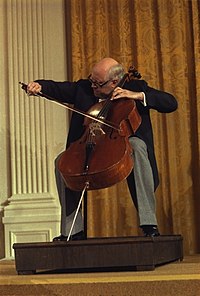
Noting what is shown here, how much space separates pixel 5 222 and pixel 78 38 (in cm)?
119

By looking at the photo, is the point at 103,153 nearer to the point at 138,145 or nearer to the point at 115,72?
the point at 138,145

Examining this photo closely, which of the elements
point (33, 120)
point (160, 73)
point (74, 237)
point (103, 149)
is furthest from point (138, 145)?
point (33, 120)

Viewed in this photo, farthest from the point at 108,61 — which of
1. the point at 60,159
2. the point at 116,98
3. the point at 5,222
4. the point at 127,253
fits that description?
the point at 5,222

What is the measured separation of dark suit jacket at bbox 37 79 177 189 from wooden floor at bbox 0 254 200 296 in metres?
0.75

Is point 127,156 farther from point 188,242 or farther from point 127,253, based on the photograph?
point 188,242

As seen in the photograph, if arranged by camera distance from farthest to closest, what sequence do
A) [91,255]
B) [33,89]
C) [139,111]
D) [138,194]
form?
[139,111] < [33,89] < [138,194] < [91,255]

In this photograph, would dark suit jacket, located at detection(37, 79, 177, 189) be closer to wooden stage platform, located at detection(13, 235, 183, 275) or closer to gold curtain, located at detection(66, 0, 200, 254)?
wooden stage platform, located at detection(13, 235, 183, 275)

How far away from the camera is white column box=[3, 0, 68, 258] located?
13.0 feet

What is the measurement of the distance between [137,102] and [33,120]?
1283 millimetres

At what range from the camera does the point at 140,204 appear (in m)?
2.71

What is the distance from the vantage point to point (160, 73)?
13.1 ft

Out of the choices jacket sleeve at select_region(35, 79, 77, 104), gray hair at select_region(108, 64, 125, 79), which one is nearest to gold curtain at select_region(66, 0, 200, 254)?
jacket sleeve at select_region(35, 79, 77, 104)

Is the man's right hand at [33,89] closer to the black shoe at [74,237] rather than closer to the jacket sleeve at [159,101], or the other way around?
the jacket sleeve at [159,101]

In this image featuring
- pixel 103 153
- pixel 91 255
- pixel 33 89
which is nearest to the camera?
pixel 91 255
